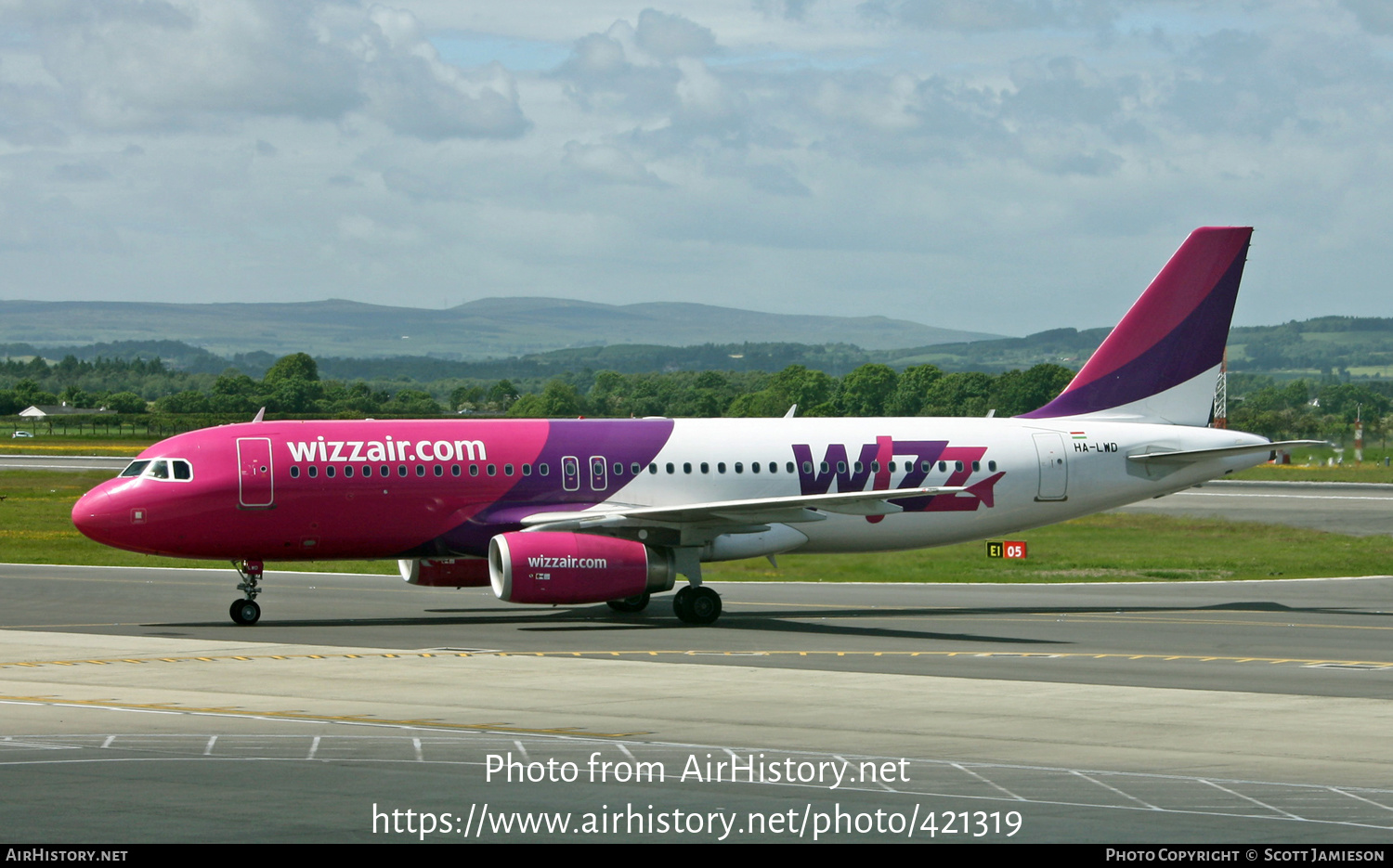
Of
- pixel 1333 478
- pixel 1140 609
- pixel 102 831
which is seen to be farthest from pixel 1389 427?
pixel 102 831

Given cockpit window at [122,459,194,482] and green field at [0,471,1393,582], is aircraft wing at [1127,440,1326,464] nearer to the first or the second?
green field at [0,471,1393,582]

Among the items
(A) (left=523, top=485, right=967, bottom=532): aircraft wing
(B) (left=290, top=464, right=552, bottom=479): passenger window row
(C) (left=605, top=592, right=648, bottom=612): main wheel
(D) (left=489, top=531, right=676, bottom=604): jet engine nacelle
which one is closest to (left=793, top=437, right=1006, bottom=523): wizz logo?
(A) (left=523, top=485, right=967, bottom=532): aircraft wing

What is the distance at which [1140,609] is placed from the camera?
38719 mm

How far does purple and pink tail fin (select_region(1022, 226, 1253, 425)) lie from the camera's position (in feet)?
136

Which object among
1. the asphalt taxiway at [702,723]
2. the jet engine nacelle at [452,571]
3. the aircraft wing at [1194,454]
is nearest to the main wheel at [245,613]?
the asphalt taxiway at [702,723]

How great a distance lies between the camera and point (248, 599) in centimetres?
3538

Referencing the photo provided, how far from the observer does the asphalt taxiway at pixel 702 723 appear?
46.0ft

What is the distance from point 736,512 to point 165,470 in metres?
12.6

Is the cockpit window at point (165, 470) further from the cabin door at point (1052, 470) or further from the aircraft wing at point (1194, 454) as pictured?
the aircraft wing at point (1194, 454)

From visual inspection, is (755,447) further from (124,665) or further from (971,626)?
(124,665)

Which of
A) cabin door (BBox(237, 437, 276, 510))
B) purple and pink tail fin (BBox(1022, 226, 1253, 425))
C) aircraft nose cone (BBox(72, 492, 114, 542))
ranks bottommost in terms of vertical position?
aircraft nose cone (BBox(72, 492, 114, 542))

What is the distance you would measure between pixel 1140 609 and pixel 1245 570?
11.3 meters

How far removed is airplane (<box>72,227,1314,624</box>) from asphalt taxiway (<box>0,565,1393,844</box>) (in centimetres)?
168

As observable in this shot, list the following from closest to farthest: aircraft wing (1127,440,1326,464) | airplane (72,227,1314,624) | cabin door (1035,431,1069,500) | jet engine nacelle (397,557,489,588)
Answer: airplane (72,227,1314,624)
jet engine nacelle (397,557,489,588)
cabin door (1035,431,1069,500)
aircraft wing (1127,440,1326,464)
